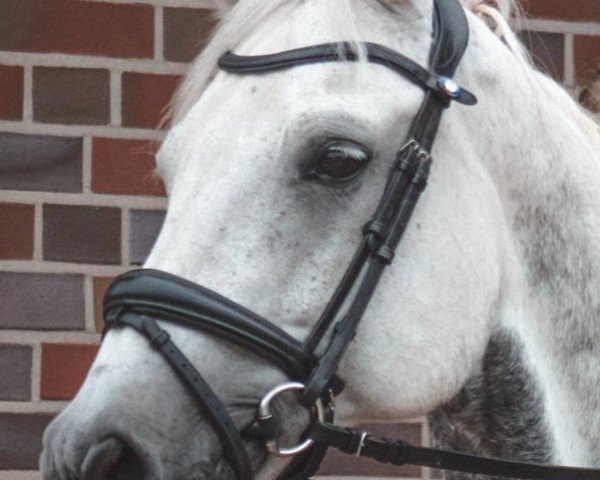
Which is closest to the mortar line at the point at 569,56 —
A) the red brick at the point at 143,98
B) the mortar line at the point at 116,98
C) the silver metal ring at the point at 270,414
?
the red brick at the point at 143,98

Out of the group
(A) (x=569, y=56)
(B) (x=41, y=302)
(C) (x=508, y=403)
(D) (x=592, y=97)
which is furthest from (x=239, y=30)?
(A) (x=569, y=56)

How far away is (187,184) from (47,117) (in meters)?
1.24

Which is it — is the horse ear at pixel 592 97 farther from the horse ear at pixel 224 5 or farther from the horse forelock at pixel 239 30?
the horse ear at pixel 224 5

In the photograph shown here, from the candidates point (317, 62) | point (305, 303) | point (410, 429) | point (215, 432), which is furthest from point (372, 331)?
point (410, 429)

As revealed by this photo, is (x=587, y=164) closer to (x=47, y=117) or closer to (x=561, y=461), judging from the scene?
(x=561, y=461)

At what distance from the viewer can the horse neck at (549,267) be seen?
2221mm

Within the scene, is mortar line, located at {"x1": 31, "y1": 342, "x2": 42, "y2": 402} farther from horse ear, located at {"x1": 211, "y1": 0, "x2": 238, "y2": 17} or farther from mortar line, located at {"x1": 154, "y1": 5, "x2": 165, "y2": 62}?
horse ear, located at {"x1": 211, "y1": 0, "x2": 238, "y2": 17}

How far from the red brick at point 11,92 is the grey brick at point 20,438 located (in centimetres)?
67

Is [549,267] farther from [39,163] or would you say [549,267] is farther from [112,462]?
[39,163]

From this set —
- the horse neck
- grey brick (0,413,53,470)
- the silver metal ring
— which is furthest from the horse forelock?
grey brick (0,413,53,470)

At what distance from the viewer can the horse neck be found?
222 cm

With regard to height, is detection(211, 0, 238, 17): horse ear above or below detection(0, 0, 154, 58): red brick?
above

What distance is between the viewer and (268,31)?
2.22m

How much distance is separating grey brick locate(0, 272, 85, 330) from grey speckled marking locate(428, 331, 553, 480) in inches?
48.3
